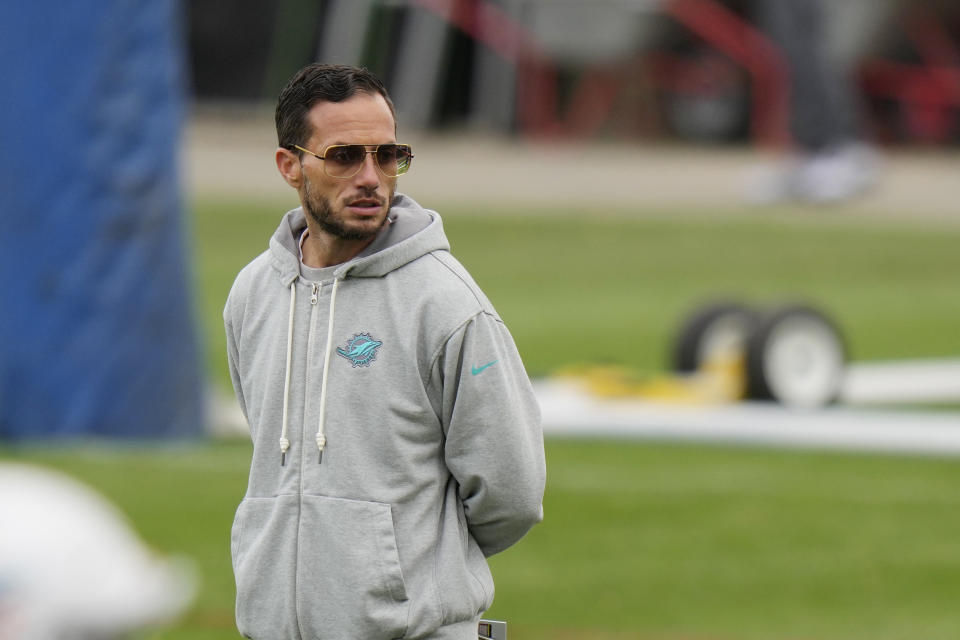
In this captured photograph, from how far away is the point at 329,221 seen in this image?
3311 millimetres

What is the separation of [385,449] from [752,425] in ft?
23.4

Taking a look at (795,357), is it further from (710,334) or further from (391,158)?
(391,158)

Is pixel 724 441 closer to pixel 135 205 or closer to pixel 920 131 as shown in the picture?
pixel 135 205

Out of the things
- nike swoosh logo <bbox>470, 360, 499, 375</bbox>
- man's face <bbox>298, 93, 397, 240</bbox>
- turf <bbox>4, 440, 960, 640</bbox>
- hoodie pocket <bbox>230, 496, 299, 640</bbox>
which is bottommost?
turf <bbox>4, 440, 960, 640</bbox>

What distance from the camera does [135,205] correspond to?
10164 mm

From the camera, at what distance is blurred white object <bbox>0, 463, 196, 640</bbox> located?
1583mm

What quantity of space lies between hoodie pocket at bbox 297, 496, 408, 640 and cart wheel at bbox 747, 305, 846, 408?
7.38m

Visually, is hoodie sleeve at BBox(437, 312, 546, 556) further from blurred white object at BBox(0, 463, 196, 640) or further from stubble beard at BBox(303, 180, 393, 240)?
blurred white object at BBox(0, 463, 196, 640)

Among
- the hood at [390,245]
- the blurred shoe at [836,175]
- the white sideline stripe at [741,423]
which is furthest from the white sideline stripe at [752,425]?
the blurred shoe at [836,175]

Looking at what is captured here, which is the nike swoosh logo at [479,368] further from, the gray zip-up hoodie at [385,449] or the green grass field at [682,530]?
the green grass field at [682,530]

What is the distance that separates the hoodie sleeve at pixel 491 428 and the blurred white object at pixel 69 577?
1.66 meters

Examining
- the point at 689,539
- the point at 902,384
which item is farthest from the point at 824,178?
the point at 689,539

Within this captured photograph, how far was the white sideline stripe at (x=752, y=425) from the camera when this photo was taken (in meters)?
9.87

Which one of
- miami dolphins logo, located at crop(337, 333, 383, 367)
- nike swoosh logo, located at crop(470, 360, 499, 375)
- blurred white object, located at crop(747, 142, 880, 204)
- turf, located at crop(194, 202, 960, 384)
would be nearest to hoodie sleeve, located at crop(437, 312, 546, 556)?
nike swoosh logo, located at crop(470, 360, 499, 375)
